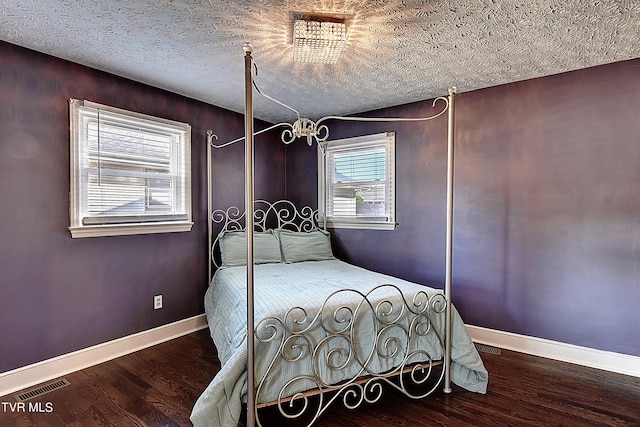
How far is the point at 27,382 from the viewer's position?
92.6 inches

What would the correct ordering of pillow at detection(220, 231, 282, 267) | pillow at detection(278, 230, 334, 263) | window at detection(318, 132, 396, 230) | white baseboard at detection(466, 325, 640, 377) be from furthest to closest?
1. window at detection(318, 132, 396, 230)
2. pillow at detection(278, 230, 334, 263)
3. pillow at detection(220, 231, 282, 267)
4. white baseboard at detection(466, 325, 640, 377)

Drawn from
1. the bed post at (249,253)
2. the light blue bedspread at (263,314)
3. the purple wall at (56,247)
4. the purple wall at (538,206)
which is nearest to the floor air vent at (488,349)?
the purple wall at (538,206)

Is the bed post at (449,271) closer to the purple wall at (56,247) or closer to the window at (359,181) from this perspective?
the window at (359,181)

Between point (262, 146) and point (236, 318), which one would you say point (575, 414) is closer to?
point (236, 318)

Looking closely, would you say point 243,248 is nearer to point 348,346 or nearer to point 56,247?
point 56,247

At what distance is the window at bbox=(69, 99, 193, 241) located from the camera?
2.63 meters

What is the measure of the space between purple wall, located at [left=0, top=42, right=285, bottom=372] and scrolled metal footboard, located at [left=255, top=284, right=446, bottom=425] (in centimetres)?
167

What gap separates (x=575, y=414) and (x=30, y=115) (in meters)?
4.02

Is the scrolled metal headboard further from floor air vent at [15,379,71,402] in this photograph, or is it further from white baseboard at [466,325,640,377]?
white baseboard at [466,325,640,377]

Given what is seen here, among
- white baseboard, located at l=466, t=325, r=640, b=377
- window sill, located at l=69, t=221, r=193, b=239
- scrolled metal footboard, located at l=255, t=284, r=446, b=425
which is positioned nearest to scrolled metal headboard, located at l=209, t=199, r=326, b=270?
window sill, located at l=69, t=221, r=193, b=239

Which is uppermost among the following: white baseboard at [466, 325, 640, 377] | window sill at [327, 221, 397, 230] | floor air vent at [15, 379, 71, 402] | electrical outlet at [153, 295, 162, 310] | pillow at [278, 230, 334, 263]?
window sill at [327, 221, 397, 230]

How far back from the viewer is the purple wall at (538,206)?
2.60 metres

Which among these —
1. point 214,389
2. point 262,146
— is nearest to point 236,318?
point 214,389

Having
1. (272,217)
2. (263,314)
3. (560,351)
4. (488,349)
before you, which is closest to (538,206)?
(560,351)
